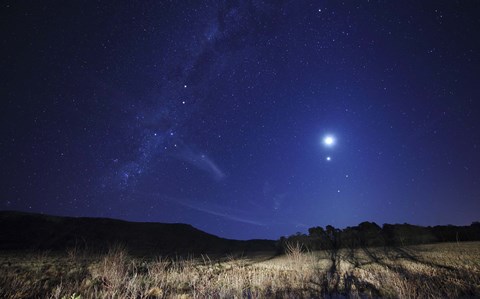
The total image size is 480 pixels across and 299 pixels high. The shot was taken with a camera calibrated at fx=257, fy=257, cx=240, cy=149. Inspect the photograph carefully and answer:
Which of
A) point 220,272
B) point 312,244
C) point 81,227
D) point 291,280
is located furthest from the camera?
point 81,227

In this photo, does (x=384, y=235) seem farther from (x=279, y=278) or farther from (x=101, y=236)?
(x=101, y=236)

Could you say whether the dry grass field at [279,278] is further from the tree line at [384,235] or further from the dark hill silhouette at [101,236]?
the dark hill silhouette at [101,236]

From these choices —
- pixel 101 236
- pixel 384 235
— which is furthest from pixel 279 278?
pixel 101 236

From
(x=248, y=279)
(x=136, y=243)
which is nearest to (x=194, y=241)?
(x=136, y=243)

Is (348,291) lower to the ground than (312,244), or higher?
lower

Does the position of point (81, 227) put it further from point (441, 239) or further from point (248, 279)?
point (441, 239)

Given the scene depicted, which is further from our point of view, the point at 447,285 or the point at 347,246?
the point at 347,246

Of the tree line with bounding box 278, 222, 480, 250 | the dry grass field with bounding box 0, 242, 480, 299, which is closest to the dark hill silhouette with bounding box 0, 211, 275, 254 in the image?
the tree line with bounding box 278, 222, 480, 250

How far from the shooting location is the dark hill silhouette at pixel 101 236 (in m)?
26.3

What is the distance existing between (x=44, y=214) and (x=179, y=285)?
29.9 metres

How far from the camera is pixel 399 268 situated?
13328 mm

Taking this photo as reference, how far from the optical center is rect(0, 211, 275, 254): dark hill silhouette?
26328 mm

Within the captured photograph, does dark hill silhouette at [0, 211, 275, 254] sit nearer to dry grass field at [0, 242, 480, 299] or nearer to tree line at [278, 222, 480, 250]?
tree line at [278, 222, 480, 250]

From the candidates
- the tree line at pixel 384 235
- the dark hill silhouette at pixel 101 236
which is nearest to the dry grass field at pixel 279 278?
the tree line at pixel 384 235
